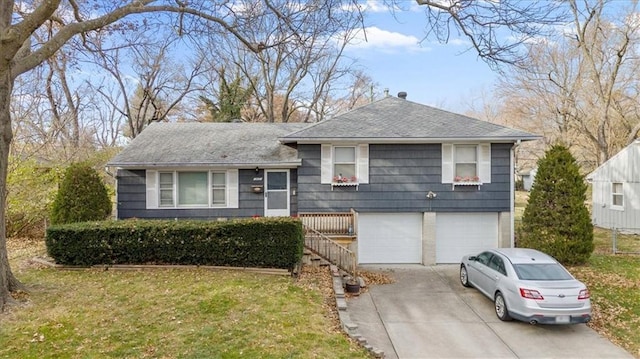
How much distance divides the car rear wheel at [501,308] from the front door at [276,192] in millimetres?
7648

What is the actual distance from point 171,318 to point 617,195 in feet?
69.5

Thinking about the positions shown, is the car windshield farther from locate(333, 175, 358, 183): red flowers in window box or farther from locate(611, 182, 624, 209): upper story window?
locate(611, 182, 624, 209): upper story window

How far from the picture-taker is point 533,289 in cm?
809

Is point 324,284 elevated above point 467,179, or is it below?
below

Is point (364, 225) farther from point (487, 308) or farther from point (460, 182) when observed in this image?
point (487, 308)

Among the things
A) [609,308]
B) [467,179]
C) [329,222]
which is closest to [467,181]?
[467,179]

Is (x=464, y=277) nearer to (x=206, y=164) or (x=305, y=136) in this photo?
(x=305, y=136)

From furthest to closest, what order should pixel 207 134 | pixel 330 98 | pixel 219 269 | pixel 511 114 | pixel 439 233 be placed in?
pixel 330 98
pixel 511 114
pixel 207 134
pixel 439 233
pixel 219 269

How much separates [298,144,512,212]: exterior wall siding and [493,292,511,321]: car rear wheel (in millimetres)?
5102

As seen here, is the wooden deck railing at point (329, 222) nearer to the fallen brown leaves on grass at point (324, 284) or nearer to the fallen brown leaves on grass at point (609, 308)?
the fallen brown leaves on grass at point (324, 284)

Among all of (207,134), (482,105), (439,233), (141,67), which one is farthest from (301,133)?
(482,105)

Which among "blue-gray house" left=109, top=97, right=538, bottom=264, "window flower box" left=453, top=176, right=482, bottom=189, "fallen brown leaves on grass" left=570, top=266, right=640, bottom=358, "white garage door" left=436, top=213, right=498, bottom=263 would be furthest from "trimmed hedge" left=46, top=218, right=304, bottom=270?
"fallen brown leaves on grass" left=570, top=266, right=640, bottom=358

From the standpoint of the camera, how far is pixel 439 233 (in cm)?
1417

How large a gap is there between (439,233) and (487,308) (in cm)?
470
